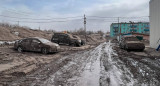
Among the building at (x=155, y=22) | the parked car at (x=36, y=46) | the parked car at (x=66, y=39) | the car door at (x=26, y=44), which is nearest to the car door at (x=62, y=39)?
the parked car at (x=66, y=39)

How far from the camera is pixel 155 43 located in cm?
1889

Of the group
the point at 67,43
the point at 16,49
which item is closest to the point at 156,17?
the point at 67,43

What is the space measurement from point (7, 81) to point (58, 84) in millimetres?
2068

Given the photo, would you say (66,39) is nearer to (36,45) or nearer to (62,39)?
(62,39)

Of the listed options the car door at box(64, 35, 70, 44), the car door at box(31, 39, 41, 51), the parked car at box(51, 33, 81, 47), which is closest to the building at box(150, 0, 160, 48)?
the parked car at box(51, 33, 81, 47)

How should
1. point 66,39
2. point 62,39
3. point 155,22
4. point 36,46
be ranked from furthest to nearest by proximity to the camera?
point 62,39 < point 66,39 < point 155,22 < point 36,46

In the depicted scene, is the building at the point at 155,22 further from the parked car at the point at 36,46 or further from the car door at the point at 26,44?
the car door at the point at 26,44

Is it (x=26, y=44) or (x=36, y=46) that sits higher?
(x=26, y=44)

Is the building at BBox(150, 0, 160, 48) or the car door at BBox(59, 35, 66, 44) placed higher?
the building at BBox(150, 0, 160, 48)

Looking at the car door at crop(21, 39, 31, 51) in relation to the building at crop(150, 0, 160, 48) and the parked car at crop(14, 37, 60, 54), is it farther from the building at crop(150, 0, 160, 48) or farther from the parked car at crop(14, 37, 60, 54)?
Answer: the building at crop(150, 0, 160, 48)

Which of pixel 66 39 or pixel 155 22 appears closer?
pixel 155 22

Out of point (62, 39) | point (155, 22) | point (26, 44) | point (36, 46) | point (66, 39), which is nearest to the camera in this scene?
point (36, 46)

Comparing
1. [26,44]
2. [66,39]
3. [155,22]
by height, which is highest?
[155,22]

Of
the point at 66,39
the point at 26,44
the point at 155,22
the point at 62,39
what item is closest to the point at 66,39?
the point at 66,39
